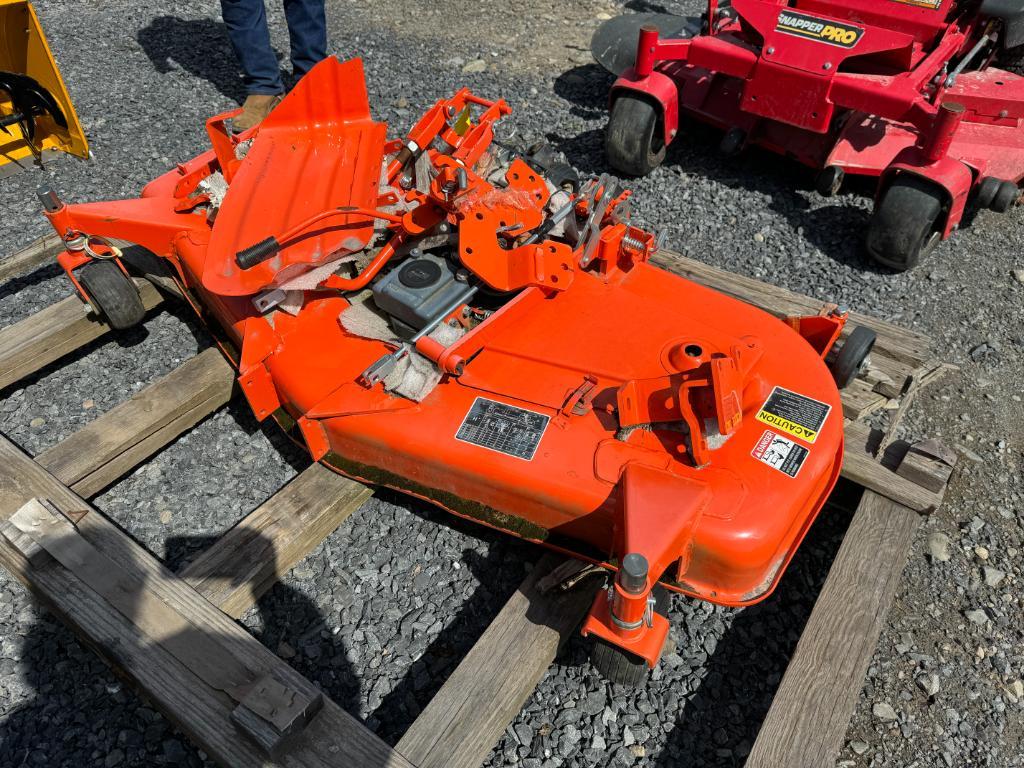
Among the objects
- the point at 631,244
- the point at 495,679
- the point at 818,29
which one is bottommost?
the point at 495,679

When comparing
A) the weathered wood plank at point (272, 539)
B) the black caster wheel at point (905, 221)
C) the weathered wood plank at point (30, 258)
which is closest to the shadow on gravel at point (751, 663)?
the weathered wood plank at point (272, 539)

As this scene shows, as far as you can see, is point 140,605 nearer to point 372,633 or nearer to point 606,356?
point 372,633

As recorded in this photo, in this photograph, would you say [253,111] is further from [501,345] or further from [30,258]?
[501,345]

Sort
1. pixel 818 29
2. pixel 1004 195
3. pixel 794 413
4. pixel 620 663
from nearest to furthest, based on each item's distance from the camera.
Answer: pixel 620 663, pixel 794 413, pixel 1004 195, pixel 818 29

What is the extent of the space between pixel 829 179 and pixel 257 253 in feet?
11.3

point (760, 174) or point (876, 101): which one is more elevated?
point (876, 101)

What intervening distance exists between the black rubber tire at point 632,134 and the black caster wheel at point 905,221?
56.6 inches

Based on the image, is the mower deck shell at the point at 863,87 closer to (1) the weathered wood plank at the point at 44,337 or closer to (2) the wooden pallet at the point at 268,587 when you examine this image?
(2) the wooden pallet at the point at 268,587

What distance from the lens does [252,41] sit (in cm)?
494

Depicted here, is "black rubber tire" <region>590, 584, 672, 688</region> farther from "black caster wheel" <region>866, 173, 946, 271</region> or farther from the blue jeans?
the blue jeans

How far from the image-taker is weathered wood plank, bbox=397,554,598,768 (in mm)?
2064

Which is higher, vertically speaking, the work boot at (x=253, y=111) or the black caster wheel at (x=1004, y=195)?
the black caster wheel at (x=1004, y=195)

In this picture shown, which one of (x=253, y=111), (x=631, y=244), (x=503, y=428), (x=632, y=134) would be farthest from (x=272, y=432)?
(x=632, y=134)

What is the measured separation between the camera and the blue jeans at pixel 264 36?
4906mm
